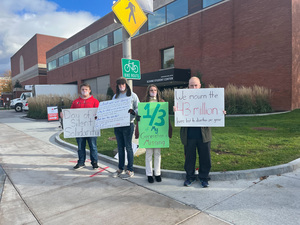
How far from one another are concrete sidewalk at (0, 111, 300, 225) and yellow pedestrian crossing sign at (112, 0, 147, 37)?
3.83 metres

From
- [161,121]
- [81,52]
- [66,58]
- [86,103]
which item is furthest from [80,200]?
[66,58]

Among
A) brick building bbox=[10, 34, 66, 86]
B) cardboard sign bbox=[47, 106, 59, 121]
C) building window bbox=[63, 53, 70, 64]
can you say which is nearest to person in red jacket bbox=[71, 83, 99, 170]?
cardboard sign bbox=[47, 106, 59, 121]

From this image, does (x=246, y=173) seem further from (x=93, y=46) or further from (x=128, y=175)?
(x=93, y=46)

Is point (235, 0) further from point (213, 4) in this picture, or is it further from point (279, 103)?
point (279, 103)

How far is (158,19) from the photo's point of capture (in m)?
21.2

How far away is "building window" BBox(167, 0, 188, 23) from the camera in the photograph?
733 inches

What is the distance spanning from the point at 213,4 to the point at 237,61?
5071mm

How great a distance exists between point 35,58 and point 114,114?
55400 millimetres

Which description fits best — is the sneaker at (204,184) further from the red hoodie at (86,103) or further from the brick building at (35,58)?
the brick building at (35,58)

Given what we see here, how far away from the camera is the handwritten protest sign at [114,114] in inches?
168

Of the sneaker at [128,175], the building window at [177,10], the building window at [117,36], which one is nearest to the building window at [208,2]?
the building window at [177,10]

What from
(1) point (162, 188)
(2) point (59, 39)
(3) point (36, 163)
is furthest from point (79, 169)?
(2) point (59, 39)

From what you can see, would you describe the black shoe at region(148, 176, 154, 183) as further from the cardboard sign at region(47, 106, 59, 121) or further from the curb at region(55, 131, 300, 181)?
the cardboard sign at region(47, 106, 59, 121)

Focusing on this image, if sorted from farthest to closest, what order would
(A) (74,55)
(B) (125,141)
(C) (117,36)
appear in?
(A) (74,55) → (C) (117,36) → (B) (125,141)
